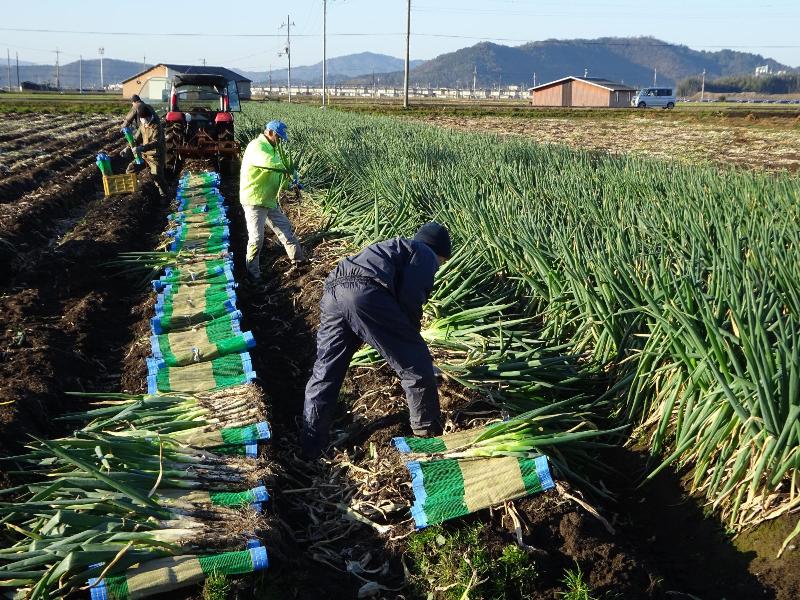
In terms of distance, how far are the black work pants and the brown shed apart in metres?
56.9

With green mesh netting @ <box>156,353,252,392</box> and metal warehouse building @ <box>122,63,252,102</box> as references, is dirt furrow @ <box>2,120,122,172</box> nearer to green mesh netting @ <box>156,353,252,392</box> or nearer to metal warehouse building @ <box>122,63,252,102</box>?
green mesh netting @ <box>156,353,252,392</box>

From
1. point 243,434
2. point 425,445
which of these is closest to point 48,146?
point 243,434

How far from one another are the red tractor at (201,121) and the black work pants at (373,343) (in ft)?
31.1

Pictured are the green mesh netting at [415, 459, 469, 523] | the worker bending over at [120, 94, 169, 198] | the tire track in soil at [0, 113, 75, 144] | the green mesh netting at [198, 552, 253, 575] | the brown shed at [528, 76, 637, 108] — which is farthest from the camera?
the brown shed at [528, 76, 637, 108]

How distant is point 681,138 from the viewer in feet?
68.1

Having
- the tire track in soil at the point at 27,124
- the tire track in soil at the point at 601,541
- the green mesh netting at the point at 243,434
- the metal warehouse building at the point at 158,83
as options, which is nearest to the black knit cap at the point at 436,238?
the tire track in soil at the point at 601,541

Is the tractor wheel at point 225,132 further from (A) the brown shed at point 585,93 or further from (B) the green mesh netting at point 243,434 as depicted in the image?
(A) the brown shed at point 585,93

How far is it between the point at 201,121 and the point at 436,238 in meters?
10.5

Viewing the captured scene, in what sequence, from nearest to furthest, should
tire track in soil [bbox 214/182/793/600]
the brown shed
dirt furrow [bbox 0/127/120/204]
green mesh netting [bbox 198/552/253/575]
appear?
green mesh netting [bbox 198/552/253/575] < tire track in soil [bbox 214/182/793/600] < dirt furrow [bbox 0/127/120/204] < the brown shed

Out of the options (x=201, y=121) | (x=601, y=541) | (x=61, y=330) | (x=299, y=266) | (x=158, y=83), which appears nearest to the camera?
(x=601, y=541)

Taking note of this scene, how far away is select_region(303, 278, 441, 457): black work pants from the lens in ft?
11.6

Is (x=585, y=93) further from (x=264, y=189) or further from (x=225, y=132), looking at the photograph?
(x=264, y=189)

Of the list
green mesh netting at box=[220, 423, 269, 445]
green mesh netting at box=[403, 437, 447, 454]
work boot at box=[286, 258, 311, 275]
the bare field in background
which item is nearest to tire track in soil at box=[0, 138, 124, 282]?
work boot at box=[286, 258, 311, 275]

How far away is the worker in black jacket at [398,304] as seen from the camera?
355 centimetres
